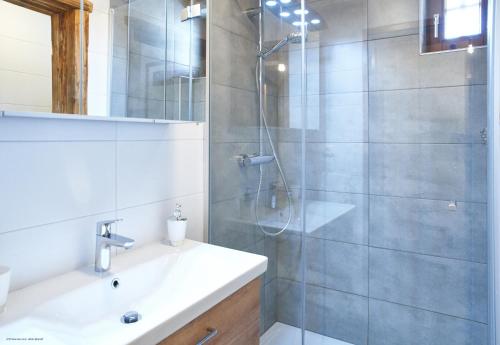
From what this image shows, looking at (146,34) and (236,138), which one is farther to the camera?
(236,138)

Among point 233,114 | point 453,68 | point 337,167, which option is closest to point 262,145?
point 233,114

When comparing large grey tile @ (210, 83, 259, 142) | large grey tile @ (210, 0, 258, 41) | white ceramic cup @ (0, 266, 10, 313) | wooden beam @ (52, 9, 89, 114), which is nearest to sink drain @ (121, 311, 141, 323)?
white ceramic cup @ (0, 266, 10, 313)

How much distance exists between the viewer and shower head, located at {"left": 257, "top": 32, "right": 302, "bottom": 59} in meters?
1.84

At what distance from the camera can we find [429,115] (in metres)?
1.77

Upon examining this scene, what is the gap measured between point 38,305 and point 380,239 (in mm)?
1639

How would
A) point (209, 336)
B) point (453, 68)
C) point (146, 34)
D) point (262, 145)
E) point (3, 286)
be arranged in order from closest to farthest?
point (3, 286), point (209, 336), point (146, 34), point (453, 68), point (262, 145)

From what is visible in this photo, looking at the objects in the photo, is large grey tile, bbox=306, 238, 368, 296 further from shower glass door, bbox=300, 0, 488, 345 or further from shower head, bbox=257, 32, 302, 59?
shower head, bbox=257, 32, 302, 59

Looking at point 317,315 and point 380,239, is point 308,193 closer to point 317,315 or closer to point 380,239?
point 380,239

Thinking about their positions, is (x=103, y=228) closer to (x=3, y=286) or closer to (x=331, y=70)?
(x=3, y=286)

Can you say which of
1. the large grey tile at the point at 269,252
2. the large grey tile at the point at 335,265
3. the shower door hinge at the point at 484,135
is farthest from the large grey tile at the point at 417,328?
the shower door hinge at the point at 484,135

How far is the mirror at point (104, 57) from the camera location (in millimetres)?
914

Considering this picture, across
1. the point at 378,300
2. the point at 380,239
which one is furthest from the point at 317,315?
the point at 380,239

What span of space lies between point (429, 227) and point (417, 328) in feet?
1.81

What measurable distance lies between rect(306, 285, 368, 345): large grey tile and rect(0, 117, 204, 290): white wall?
3.51 feet
